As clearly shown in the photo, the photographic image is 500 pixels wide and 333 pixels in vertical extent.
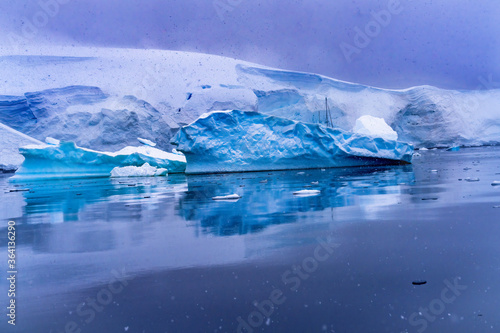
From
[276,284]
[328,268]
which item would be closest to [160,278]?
[276,284]

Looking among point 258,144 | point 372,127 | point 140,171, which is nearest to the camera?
point 258,144

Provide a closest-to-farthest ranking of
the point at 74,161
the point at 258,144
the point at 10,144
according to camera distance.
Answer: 1. the point at 258,144
2. the point at 74,161
3. the point at 10,144

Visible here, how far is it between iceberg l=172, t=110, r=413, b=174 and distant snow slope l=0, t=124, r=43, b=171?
10.1 meters

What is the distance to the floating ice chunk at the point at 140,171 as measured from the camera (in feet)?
43.9

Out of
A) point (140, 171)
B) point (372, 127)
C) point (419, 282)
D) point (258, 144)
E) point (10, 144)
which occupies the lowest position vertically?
point (419, 282)

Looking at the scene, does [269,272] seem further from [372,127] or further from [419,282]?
[372,127]

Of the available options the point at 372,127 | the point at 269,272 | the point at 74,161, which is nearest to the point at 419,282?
the point at 269,272

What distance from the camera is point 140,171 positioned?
1338 centimetres

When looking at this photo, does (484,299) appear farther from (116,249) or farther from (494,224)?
(116,249)

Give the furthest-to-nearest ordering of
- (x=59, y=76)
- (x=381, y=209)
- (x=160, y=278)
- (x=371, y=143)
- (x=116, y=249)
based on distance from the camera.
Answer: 1. (x=59, y=76)
2. (x=371, y=143)
3. (x=381, y=209)
4. (x=116, y=249)
5. (x=160, y=278)

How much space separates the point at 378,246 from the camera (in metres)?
2.39

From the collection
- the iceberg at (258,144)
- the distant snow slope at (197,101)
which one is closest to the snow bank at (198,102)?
the distant snow slope at (197,101)

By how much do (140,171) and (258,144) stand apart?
3.71 m

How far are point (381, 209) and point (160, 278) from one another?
2.28 metres
